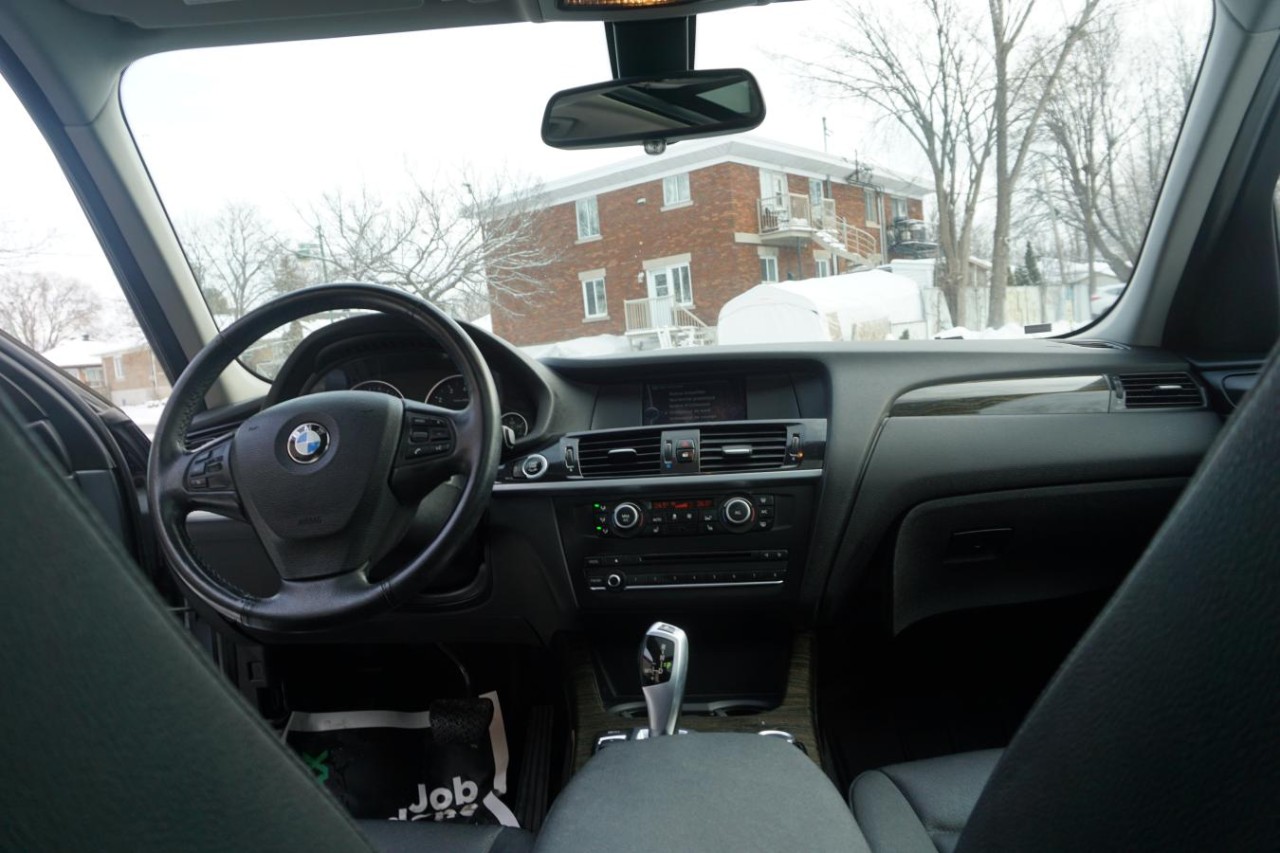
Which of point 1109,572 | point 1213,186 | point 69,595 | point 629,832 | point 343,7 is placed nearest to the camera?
point 69,595

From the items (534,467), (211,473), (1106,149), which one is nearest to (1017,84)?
(1106,149)

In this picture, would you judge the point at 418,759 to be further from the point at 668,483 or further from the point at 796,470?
the point at 796,470

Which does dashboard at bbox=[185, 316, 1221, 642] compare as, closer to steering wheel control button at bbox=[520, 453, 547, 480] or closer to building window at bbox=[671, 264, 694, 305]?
steering wheel control button at bbox=[520, 453, 547, 480]

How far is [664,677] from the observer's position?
73.4 inches

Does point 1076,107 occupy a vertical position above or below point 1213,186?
above

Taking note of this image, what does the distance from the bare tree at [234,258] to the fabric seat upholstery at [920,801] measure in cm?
209

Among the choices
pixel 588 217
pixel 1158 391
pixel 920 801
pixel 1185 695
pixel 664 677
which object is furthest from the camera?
pixel 588 217

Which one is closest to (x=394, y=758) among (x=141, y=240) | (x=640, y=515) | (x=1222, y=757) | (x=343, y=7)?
(x=640, y=515)

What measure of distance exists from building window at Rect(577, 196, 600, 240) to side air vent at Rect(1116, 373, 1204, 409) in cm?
149

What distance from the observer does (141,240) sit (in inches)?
102

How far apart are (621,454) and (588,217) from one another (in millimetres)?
718

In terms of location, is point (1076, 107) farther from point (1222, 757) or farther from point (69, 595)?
point (69, 595)

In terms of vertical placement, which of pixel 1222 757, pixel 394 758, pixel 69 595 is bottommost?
pixel 394 758

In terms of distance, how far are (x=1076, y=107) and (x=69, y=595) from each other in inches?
106
